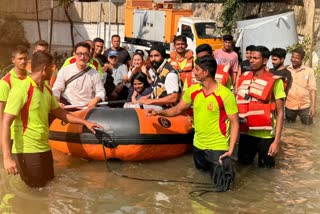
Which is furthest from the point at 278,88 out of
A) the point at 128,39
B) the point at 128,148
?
the point at 128,39

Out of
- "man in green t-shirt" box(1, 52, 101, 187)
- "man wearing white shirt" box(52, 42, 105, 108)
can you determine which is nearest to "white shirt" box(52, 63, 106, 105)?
"man wearing white shirt" box(52, 42, 105, 108)

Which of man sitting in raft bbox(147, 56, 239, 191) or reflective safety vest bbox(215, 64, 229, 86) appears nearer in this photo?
man sitting in raft bbox(147, 56, 239, 191)

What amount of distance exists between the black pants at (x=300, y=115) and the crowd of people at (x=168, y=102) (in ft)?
8.47

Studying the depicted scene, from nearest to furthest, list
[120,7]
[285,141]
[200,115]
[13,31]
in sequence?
[200,115] < [285,141] < [13,31] < [120,7]

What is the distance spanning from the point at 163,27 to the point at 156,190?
1275 cm

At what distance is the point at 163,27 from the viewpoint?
18391 millimetres

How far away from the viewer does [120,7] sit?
2369cm

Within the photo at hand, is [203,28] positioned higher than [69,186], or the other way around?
[203,28]

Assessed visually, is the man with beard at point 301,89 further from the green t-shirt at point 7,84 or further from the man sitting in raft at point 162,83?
the green t-shirt at point 7,84

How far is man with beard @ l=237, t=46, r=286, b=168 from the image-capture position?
6.07 meters

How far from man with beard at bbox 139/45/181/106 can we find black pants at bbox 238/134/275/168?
1002 millimetres

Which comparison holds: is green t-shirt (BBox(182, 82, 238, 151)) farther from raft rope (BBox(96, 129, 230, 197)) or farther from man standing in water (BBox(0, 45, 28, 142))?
man standing in water (BBox(0, 45, 28, 142))

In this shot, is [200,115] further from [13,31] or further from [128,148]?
[13,31]

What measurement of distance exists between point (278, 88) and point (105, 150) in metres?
2.24
